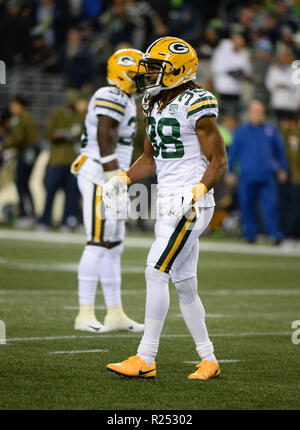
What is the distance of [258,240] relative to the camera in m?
16.5

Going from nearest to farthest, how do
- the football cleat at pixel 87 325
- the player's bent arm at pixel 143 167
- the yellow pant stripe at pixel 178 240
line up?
the yellow pant stripe at pixel 178 240 → the player's bent arm at pixel 143 167 → the football cleat at pixel 87 325

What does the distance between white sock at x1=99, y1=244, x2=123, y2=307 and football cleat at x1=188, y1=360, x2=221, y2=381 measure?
2.10 meters

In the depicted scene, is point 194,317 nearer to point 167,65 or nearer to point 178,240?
point 178,240

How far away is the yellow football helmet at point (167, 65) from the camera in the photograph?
5641mm

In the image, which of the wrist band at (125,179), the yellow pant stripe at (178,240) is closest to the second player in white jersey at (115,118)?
the wrist band at (125,179)

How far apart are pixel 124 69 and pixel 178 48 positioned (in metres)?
1.88

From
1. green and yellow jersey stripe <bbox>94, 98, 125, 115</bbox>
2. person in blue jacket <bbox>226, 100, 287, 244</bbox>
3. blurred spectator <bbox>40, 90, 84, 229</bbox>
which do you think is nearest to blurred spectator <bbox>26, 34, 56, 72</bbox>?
blurred spectator <bbox>40, 90, 84, 229</bbox>

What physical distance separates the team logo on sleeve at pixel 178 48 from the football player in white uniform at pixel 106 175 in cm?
171

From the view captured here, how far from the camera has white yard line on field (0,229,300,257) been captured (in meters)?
14.4

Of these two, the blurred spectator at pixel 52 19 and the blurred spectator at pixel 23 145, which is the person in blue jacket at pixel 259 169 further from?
the blurred spectator at pixel 52 19

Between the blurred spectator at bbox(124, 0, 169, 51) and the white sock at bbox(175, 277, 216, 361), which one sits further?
the blurred spectator at bbox(124, 0, 169, 51)

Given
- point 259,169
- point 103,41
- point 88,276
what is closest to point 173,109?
point 88,276

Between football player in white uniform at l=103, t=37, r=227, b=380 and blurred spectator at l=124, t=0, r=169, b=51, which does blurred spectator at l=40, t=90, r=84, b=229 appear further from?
football player in white uniform at l=103, t=37, r=227, b=380

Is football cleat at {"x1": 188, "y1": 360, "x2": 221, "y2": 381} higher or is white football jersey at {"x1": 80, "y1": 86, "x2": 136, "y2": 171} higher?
white football jersey at {"x1": 80, "y1": 86, "x2": 136, "y2": 171}
